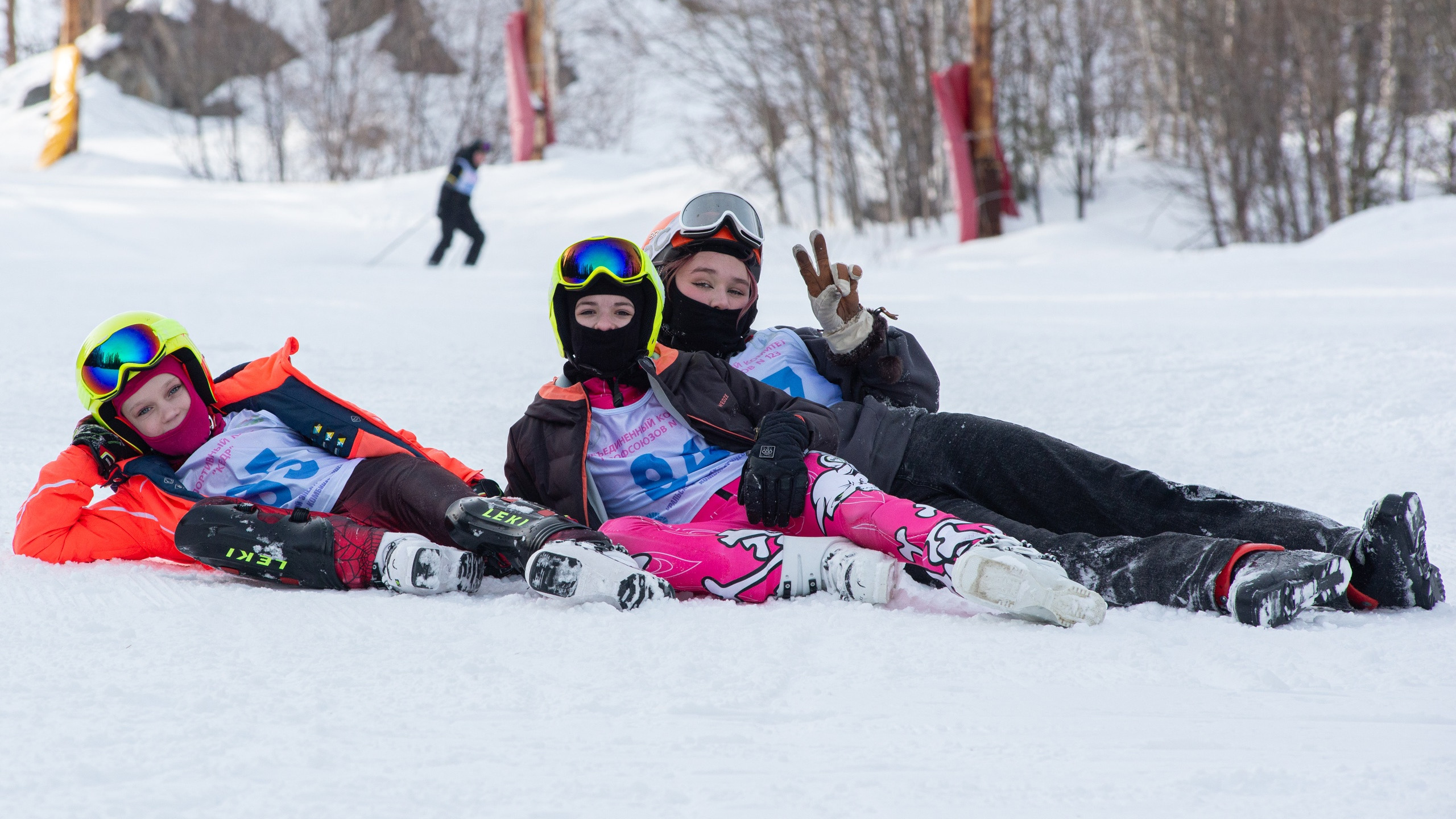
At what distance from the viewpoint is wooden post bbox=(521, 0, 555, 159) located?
15.4 metres

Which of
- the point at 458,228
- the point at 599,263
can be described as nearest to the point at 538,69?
the point at 458,228

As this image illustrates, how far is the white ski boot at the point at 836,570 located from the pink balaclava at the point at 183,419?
1.34 m

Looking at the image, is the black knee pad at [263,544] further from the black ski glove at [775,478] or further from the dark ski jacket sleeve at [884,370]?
the dark ski jacket sleeve at [884,370]

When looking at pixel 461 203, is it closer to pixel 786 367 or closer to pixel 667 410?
pixel 786 367

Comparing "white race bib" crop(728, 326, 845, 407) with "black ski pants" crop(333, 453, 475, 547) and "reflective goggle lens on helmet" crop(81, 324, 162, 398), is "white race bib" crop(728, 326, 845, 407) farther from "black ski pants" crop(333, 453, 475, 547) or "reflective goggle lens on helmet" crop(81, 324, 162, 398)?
"reflective goggle lens on helmet" crop(81, 324, 162, 398)

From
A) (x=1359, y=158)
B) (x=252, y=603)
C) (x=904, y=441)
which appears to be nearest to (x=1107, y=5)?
(x=1359, y=158)

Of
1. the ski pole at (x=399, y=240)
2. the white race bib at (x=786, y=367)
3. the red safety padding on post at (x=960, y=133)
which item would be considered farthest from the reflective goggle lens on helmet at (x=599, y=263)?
the red safety padding on post at (x=960, y=133)

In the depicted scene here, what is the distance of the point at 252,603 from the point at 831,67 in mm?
12371

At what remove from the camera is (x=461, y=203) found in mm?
9797

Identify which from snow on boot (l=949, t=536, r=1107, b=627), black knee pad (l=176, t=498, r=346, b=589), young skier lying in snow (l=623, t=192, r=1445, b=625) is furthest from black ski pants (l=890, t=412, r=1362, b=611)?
black knee pad (l=176, t=498, r=346, b=589)

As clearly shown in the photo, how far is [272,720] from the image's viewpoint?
1450mm

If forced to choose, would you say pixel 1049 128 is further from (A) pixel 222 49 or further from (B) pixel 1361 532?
(A) pixel 222 49

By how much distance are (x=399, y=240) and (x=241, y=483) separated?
30.3 feet

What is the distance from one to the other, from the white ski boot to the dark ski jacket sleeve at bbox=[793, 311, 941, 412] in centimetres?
63
